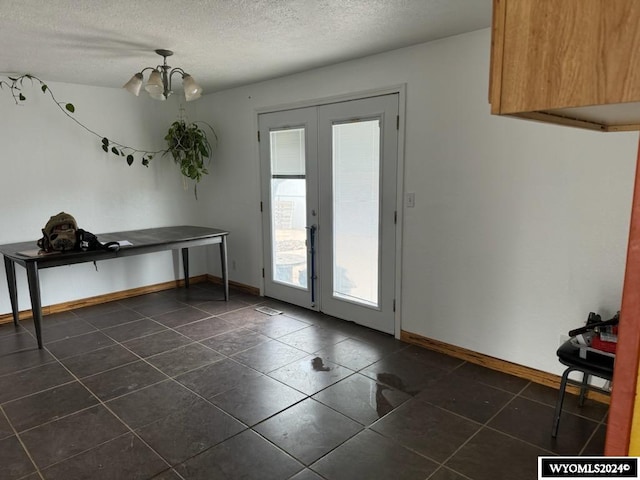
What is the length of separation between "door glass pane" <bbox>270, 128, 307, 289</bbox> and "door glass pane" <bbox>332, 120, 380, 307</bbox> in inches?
18.4

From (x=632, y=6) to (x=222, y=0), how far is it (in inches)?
86.4

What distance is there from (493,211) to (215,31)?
→ 2209 mm

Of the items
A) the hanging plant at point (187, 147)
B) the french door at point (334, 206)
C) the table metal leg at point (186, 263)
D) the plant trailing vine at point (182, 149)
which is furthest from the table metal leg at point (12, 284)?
the french door at point (334, 206)

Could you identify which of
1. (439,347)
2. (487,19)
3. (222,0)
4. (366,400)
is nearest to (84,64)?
(222,0)

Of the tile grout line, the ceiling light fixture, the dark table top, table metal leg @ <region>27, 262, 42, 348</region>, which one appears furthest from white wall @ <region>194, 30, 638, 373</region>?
table metal leg @ <region>27, 262, 42, 348</region>

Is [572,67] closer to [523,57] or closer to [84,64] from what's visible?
[523,57]

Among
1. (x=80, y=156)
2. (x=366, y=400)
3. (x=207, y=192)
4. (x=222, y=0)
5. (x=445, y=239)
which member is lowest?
(x=366, y=400)

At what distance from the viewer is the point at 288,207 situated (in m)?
4.44

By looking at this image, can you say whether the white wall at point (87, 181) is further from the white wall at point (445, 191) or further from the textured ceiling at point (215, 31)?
the textured ceiling at point (215, 31)

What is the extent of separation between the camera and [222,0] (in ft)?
7.56

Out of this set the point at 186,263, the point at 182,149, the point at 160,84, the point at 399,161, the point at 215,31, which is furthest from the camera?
the point at 186,263

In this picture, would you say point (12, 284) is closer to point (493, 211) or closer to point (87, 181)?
A: point (87, 181)

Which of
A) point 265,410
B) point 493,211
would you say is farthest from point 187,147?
point 493,211

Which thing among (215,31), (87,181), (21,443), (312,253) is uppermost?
(215,31)
